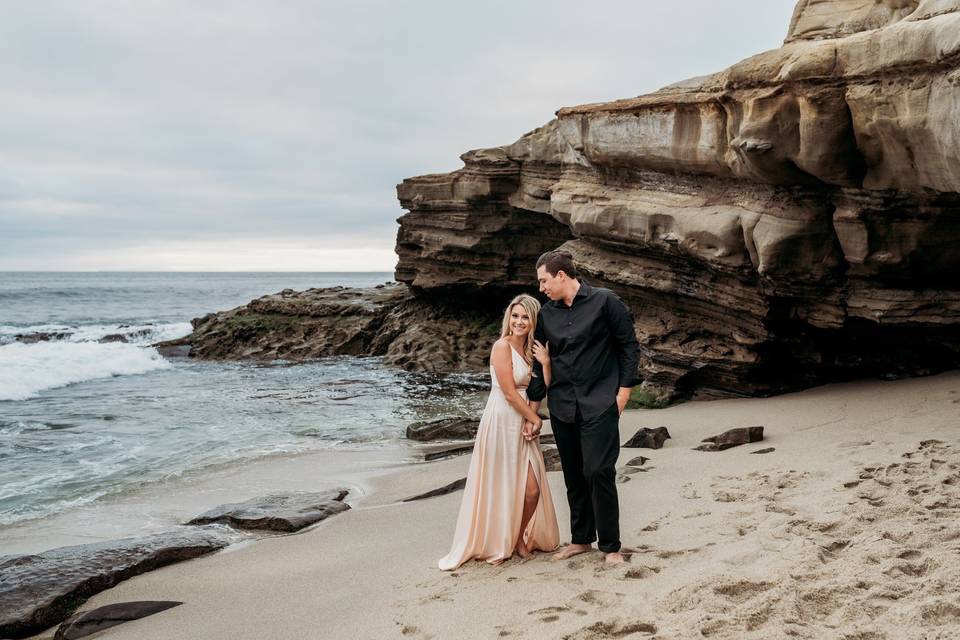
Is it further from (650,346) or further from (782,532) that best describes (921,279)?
(782,532)

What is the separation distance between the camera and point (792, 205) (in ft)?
29.9

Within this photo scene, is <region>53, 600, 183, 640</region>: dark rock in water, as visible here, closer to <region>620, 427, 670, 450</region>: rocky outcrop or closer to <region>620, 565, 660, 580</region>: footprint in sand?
<region>620, 565, 660, 580</region>: footprint in sand

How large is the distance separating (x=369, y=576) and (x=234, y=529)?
2.51 m

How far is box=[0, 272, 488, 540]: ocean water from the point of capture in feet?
33.6

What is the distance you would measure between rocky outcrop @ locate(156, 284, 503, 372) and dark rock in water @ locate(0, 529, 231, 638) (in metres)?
13.8

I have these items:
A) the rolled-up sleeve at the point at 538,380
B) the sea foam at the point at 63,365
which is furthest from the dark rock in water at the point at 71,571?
the sea foam at the point at 63,365

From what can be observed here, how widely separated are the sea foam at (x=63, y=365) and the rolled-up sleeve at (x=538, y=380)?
1657cm

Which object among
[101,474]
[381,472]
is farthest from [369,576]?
[101,474]

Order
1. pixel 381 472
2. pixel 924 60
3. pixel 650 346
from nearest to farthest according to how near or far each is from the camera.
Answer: pixel 924 60
pixel 381 472
pixel 650 346

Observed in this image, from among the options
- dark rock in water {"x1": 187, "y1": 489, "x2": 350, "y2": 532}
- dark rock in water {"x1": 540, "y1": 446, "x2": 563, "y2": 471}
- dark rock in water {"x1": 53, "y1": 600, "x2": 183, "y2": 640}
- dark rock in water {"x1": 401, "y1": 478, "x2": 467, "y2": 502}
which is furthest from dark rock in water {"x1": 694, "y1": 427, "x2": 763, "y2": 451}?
dark rock in water {"x1": 53, "y1": 600, "x2": 183, "y2": 640}

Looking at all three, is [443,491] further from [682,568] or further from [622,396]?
[682,568]

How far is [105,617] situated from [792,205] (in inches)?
305

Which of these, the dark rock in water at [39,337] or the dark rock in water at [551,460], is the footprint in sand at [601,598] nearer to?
the dark rock in water at [551,460]

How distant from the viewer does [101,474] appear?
1034 centimetres
